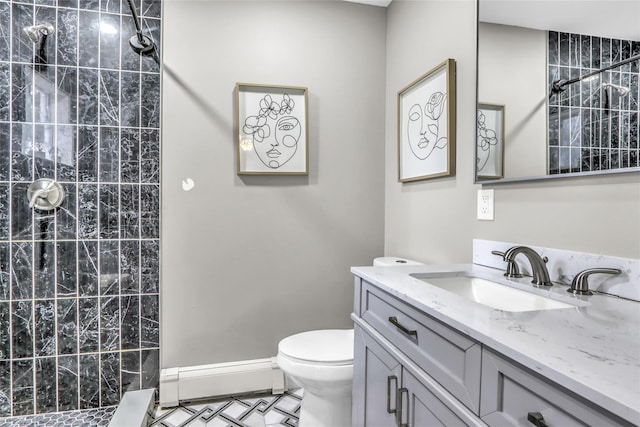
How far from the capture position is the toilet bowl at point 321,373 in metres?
1.51

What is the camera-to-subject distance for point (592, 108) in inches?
41.5

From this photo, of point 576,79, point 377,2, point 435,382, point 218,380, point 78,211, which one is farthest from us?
point 377,2

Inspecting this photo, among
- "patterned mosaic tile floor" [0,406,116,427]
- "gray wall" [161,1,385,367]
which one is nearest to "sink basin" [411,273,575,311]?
"gray wall" [161,1,385,367]

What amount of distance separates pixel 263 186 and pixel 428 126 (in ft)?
3.26

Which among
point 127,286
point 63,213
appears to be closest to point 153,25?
point 63,213

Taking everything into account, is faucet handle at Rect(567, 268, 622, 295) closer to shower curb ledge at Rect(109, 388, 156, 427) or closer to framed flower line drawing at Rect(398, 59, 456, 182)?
framed flower line drawing at Rect(398, 59, 456, 182)

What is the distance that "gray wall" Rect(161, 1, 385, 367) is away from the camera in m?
2.02

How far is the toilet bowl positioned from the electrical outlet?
823mm

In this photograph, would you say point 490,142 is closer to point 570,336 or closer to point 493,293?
point 493,293

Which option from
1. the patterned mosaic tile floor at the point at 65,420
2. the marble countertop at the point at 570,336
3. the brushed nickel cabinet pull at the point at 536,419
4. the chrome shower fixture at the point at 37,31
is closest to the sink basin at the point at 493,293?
the marble countertop at the point at 570,336

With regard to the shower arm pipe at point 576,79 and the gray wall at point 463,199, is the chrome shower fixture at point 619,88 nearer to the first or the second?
the shower arm pipe at point 576,79

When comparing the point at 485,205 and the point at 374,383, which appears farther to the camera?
the point at 485,205

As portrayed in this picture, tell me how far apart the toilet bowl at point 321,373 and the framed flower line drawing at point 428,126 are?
97 cm

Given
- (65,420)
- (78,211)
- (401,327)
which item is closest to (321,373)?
(401,327)
